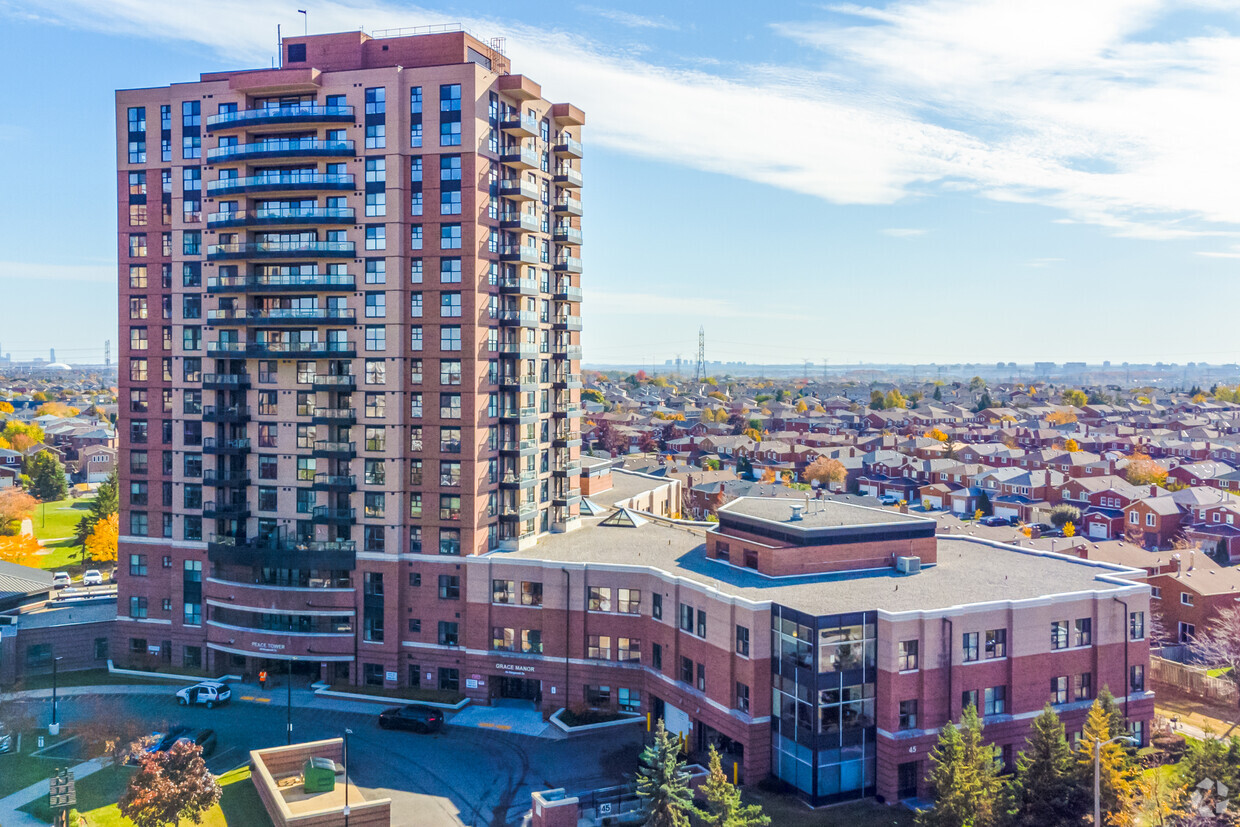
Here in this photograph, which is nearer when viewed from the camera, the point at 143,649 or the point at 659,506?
the point at 143,649

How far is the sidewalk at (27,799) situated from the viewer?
46688mm

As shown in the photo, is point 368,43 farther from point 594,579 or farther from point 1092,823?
point 1092,823

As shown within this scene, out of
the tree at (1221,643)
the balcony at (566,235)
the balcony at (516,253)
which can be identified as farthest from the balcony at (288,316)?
the tree at (1221,643)

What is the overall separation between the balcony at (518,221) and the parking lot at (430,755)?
3525cm

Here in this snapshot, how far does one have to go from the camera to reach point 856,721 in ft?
156

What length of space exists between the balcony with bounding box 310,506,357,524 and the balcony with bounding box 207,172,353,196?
23.1 m

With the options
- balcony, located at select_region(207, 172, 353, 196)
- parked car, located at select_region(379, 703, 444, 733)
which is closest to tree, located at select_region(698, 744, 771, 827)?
parked car, located at select_region(379, 703, 444, 733)

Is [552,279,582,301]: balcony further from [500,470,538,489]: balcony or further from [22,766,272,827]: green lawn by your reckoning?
[22,766,272,827]: green lawn

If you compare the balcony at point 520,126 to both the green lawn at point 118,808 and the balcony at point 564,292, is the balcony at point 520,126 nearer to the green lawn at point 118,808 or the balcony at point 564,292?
the balcony at point 564,292

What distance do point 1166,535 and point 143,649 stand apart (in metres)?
110

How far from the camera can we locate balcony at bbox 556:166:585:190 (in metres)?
71.9

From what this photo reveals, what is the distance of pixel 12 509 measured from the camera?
111500 mm

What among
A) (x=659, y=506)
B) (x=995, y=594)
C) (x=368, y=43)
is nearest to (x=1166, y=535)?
(x=659, y=506)

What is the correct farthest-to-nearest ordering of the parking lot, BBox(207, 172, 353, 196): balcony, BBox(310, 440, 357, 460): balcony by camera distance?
Result: 1. BBox(310, 440, 357, 460): balcony
2. BBox(207, 172, 353, 196): balcony
3. the parking lot
